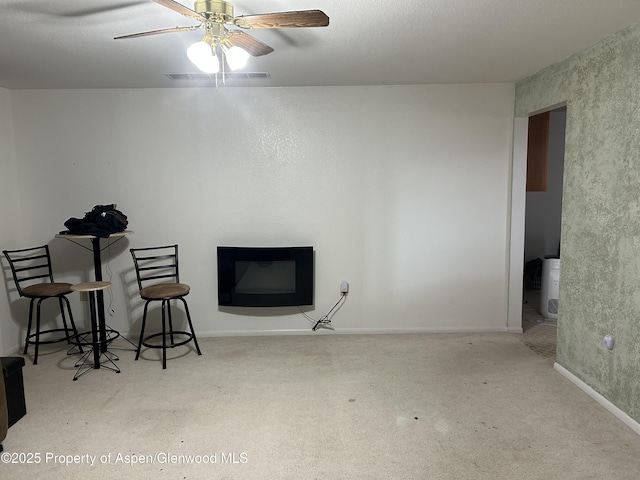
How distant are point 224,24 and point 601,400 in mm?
3104

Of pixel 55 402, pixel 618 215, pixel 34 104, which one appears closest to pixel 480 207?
pixel 618 215

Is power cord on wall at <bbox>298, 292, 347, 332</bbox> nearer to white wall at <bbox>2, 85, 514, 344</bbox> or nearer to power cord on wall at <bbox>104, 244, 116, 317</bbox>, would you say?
white wall at <bbox>2, 85, 514, 344</bbox>

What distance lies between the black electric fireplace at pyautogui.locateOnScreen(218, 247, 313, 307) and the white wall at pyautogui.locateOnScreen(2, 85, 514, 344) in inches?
5.4

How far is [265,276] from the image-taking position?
414 cm

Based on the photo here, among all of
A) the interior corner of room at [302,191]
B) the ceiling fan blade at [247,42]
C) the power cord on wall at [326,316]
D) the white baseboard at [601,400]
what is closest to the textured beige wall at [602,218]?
the white baseboard at [601,400]

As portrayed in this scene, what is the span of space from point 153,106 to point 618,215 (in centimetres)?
372

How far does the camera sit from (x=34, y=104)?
3996mm

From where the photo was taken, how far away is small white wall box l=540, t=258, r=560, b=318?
4688mm

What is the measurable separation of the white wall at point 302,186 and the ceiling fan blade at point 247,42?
67.7 inches

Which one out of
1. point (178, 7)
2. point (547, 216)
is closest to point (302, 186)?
point (178, 7)

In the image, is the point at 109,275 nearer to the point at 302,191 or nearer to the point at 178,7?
the point at 302,191

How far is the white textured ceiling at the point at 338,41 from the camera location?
2.21 metres

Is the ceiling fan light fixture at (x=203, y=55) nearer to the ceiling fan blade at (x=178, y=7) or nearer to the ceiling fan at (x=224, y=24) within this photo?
the ceiling fan at (x=224, y=24)

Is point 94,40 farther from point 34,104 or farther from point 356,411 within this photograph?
point 356,411
